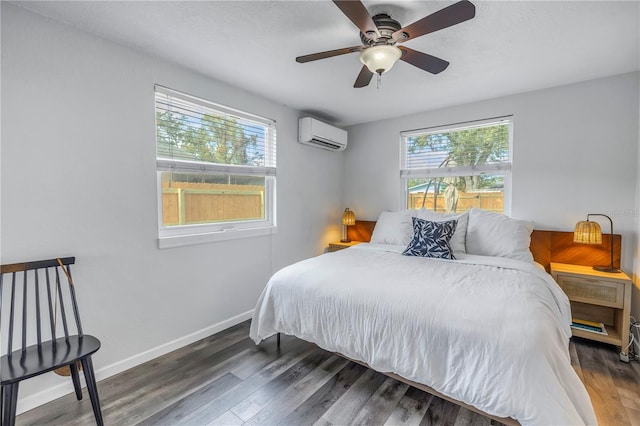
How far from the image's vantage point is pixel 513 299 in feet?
5.10

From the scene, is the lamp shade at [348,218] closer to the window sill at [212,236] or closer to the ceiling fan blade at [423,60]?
the window sill at [212,236]

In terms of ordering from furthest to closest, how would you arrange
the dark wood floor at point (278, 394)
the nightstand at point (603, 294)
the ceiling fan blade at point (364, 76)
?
the nightstand at point (603, 294)
the ceiling fan blade at point (364, 76)
the dark wood floor at point (278, 394)

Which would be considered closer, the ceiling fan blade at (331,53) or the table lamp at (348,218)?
the ceiling fan blade at (331,53)

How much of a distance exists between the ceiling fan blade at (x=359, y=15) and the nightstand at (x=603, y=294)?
2476 mm

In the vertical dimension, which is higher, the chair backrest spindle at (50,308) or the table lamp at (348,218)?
the table lamp at (348,218)

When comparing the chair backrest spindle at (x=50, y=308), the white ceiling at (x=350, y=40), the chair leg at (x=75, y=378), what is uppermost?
the white ceiling at (x=350, y=40)

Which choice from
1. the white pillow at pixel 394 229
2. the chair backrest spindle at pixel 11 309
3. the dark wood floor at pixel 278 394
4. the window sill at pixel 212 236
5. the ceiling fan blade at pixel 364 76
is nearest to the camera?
the chair backrest spindle at pixel 11 309

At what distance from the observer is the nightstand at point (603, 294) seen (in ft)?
7.17

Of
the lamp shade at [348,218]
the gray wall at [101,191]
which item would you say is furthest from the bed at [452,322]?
the lamp shade at [348,218]

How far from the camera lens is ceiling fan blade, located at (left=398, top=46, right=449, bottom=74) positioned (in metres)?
1.73

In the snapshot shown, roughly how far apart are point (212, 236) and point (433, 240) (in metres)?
2.03

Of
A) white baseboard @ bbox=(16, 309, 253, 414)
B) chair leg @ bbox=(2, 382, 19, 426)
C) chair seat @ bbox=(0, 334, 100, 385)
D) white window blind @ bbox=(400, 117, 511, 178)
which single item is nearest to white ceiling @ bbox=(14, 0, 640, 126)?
white window blind @ bbox=(400, 117, 511, 178)

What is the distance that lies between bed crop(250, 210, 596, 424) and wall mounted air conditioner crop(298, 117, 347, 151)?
5.35 feet

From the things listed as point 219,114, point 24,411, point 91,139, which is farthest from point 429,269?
point 24,411
